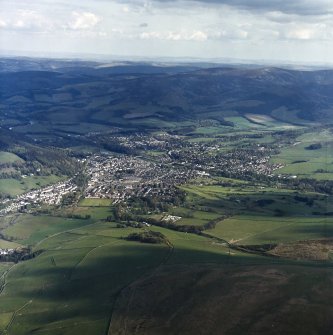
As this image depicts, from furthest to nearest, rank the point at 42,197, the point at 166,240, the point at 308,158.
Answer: the point at 308,158
the point at 42,197
the point at 166,240

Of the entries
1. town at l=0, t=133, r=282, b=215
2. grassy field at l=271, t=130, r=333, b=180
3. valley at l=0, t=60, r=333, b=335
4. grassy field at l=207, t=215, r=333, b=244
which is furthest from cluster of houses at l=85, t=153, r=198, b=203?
grassy field at l=271, t=130, r=333, b=180

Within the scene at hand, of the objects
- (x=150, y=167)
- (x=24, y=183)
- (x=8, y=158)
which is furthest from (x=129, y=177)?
(x=8, y=158)

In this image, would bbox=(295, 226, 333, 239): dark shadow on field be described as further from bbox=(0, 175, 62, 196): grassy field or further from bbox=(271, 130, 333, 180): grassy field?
bbox=(0, 175, 62, 196): grassy field

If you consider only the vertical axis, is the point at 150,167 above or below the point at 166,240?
below

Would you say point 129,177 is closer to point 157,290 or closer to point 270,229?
point 270,229

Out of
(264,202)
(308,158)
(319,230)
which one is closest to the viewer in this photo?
(319,230)

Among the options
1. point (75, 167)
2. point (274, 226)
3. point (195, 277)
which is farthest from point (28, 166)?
point (195, 277)

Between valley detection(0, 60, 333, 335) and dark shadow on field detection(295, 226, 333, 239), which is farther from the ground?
dark shadow on field detection(295, 226, 333, 239)

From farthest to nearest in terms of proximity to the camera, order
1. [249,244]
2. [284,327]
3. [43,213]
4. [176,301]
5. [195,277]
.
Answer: [43,213] → [249,244] → [195,277] → [176,301] → [284,327]

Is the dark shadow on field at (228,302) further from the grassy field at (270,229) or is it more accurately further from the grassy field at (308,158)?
the grassy field at (308,158)

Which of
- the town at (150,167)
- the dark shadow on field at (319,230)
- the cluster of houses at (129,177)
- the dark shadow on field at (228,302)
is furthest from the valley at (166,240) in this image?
the town at (150,167)

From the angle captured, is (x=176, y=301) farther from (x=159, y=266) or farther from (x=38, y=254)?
(x=38, y=254)
